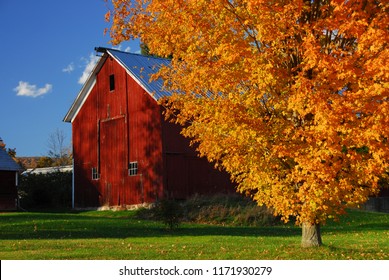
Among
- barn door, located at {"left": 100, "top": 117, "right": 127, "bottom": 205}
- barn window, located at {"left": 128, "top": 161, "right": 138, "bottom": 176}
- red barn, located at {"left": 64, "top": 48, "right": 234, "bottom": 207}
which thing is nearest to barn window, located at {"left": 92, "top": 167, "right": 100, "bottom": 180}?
red barn, located at {"left": 64, "top": 48, "right": 234, "bottom": 207}

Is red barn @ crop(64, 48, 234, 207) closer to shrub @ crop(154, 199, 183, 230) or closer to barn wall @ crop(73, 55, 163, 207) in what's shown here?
barn wall @ crop(73, 55, 163, 207)

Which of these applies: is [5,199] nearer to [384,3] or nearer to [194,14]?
[194,14]

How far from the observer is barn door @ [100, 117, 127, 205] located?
3875 centimetres

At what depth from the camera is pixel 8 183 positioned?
41656mm

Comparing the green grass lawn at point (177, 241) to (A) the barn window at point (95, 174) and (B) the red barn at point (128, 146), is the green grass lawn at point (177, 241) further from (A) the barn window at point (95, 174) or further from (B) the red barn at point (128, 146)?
(A) the barn window at point (95, 174)

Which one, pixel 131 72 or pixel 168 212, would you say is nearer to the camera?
pixel 168 212

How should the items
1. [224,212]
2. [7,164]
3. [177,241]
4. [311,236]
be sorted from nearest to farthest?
[311,236] → [177,241] → [224,212] → [7,164]

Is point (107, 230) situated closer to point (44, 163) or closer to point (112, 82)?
point (112, 82)

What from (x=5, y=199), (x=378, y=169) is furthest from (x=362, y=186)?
(x=5, y=199)

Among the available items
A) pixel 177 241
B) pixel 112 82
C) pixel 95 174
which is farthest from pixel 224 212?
pixel 112 82

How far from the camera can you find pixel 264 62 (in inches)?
560

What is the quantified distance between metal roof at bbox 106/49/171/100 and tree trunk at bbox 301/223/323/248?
20245 mm

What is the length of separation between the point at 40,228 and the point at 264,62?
15.9 metres

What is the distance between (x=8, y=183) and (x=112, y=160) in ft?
27.6
